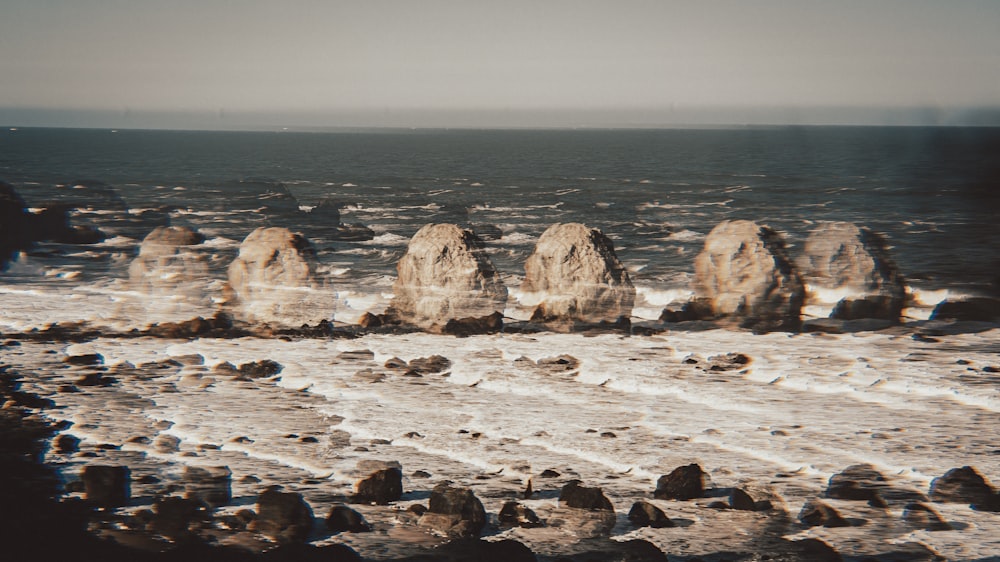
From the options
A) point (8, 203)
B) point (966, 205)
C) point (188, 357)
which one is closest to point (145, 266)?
point (188, 357)

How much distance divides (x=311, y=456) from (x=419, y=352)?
226 inches

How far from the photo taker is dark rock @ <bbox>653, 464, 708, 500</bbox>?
874 cm

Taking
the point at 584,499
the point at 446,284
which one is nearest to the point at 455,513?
the point at 584,499

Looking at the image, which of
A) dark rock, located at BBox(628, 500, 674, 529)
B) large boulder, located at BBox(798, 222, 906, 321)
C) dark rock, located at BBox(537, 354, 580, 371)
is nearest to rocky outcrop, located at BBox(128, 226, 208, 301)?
dark rock, located at BBox(537, 354, 580, 371)

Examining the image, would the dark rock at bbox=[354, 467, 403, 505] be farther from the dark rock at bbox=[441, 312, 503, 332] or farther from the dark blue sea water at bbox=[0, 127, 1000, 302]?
the dark blue sea water at bbox=[0, 127, 1000, 302]

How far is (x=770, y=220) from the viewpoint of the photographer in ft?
147

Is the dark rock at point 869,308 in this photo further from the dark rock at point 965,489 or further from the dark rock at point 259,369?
the dark rock at point 259,369

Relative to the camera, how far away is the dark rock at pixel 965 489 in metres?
8.50

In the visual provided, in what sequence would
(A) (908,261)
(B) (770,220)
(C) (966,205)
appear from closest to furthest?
(A) (908,261) → (B) (770,220) → (C) (966,205)

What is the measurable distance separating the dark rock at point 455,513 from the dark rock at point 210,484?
2.07 metres

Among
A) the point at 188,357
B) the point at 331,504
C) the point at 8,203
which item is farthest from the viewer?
the point at 8,203

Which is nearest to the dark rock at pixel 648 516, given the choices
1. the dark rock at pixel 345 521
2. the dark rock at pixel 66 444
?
the dark rock at pixel 345 521

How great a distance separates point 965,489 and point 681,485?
9.44 ft

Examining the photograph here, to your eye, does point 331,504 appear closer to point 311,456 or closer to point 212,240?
point 311,456
